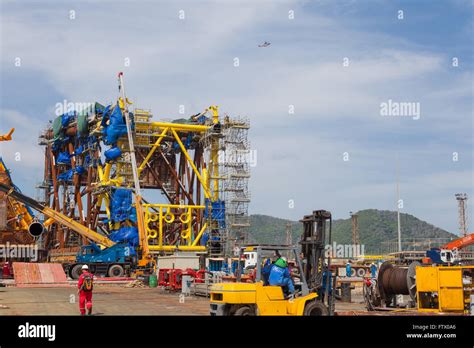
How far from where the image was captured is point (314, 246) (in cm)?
1473

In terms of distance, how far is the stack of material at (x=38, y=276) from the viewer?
36675 millimetres

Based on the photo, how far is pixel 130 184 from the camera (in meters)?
57.1

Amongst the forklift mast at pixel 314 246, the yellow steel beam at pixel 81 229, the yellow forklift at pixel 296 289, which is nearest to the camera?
the yellow forklift at pixel 296 289

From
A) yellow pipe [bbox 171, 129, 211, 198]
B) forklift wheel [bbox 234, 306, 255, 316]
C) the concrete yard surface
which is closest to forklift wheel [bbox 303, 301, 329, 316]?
forklift wheel [bbox 234, 306, 255, 316]

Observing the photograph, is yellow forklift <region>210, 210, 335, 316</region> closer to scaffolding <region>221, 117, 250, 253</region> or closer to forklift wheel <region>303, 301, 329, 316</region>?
forklift wheel <region>303, 301, 329, 316</region>

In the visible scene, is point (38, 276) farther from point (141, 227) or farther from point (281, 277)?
point (281, 277)

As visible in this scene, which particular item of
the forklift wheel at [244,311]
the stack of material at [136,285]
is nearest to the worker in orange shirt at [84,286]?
the forklift wheel at [244,311]

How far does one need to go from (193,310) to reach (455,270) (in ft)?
28.7

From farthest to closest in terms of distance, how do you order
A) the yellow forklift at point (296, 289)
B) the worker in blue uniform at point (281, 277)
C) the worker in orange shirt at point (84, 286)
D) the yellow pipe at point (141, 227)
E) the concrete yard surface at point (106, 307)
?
the yellow pipe at point (141, 227) → the concrete yard surface at point (106, 307) → the worker in orange shirt at point (84, 286) → the worker in blue uniform at point (281, 277) → the yellow forklift at point (296, 289)

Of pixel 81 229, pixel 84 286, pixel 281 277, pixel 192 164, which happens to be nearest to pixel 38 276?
pixel 81 229

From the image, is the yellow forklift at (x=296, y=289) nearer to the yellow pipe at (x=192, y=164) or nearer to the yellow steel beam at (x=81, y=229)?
the yellow steel beam at (x=81, y=229)

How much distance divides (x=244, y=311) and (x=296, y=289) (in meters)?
1.54
